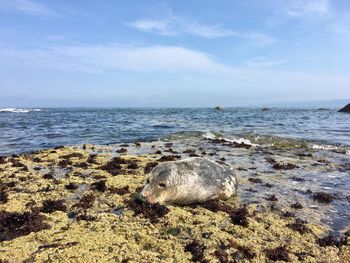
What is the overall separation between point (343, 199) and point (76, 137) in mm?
19176

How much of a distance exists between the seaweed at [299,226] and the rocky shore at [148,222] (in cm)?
2

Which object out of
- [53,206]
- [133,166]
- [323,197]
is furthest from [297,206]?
[133,166]

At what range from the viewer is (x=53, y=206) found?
8.16 meters

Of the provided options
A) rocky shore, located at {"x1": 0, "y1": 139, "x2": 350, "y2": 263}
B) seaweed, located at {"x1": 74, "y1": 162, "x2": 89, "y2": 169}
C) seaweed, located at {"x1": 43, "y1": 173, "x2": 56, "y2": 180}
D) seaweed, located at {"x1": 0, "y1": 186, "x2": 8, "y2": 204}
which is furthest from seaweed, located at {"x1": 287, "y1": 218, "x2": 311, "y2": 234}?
seaweed, located at {"x1": 74, "y1": 162, "x2": 89, "y2": 169}

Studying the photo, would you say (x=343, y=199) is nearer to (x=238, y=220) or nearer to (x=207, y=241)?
(x=238, y=220)

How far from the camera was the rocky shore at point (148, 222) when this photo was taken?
6246mm

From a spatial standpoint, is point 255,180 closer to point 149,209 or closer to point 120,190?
point 120,190

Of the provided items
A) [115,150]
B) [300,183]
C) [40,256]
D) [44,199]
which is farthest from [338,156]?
[40,256]

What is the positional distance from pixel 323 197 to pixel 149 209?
470 centimetres

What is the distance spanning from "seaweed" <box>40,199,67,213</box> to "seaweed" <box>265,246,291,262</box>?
4.46 m

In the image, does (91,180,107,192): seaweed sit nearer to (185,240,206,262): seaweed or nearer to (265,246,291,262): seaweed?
(185,240,206,262): seaweed

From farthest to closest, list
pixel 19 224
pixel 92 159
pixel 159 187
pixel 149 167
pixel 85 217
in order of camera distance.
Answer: pixel 92 159, pixel 149 167, pixel 159 187, pixel 85 217, pixel 19 224

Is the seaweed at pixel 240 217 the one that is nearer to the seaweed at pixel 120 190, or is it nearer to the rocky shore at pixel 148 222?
the rocky shore at pixel 148 222

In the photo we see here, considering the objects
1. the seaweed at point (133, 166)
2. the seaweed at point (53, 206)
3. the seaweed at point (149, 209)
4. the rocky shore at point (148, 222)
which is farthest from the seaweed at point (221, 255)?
the seaweed at point (133, 166)
